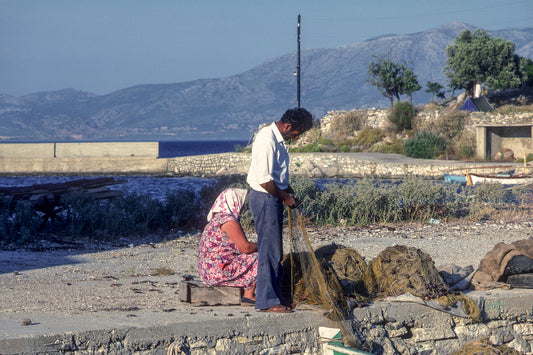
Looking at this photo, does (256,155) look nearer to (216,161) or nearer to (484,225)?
(484,225)

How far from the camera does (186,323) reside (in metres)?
5.09

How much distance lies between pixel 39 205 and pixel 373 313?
8655 mm

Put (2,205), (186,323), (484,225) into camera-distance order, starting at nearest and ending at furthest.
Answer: (186,323) < (2,205) < (484,225)

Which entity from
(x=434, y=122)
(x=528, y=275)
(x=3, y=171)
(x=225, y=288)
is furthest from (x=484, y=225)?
(x=3, y=171)

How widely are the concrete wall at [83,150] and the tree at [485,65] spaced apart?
90.4 ft

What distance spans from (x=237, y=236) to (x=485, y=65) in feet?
183

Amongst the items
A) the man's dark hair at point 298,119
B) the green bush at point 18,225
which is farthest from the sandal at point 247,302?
the green bush at point 18,225

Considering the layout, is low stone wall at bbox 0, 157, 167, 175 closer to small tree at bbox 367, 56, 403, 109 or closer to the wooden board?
small tree at bbox 367, 56, 403, 109

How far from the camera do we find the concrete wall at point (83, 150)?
51.5 m

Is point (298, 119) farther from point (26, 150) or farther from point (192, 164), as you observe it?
point (26, 150)

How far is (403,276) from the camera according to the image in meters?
6.20

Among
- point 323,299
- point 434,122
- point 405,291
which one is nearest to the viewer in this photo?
point 323,299

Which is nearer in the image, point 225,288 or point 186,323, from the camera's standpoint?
point 186,323

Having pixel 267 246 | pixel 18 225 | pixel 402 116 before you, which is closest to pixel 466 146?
pixel 402 116
